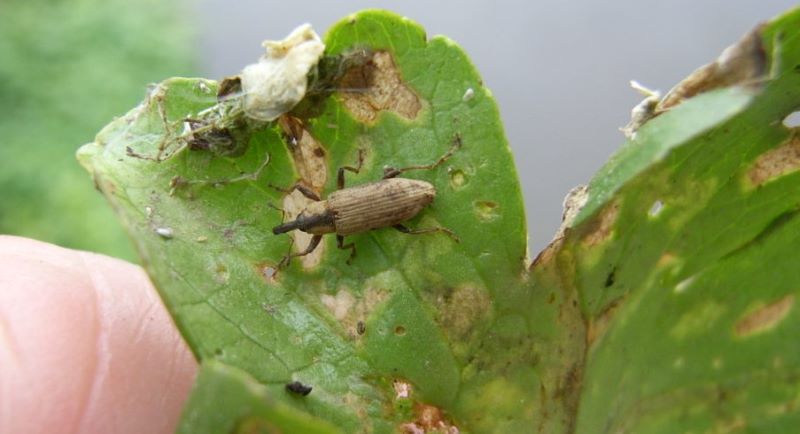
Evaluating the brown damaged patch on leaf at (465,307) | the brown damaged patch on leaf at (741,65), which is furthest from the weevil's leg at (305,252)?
the brown damaged patch on leaf at (741,65)

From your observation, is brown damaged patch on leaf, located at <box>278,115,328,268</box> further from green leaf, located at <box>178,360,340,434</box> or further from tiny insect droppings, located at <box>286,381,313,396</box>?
green leaf, located at <box>178,360,340,434</box>

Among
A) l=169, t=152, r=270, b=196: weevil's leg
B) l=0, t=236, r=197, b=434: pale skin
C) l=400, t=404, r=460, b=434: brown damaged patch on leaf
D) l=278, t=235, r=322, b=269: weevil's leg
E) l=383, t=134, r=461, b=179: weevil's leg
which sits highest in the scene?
l=383, t=134, r=461, b=179: weevil's leg

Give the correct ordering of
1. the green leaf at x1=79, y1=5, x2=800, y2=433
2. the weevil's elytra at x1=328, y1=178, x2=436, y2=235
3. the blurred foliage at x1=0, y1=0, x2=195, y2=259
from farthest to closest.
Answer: the blurred foliage at x1=0, y1=0, x2=195, y2=259, the weevil's elytra at x1=328, y1=178, x2=436, y2=235, the green leaf at x1=79, y1=5, x2=800, y2=433

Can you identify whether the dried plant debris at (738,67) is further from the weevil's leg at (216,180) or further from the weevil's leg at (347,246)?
the weevil's leg at (216,180)

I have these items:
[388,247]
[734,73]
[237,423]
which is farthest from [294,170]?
[734,73]

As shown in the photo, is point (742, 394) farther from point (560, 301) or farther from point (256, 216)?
point (256, 216)

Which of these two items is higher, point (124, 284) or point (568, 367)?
point (568, 367)

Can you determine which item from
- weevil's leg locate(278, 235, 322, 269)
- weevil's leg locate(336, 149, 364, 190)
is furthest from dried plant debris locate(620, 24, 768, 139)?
weevil's leg locate(278, 235, 322, 269)
